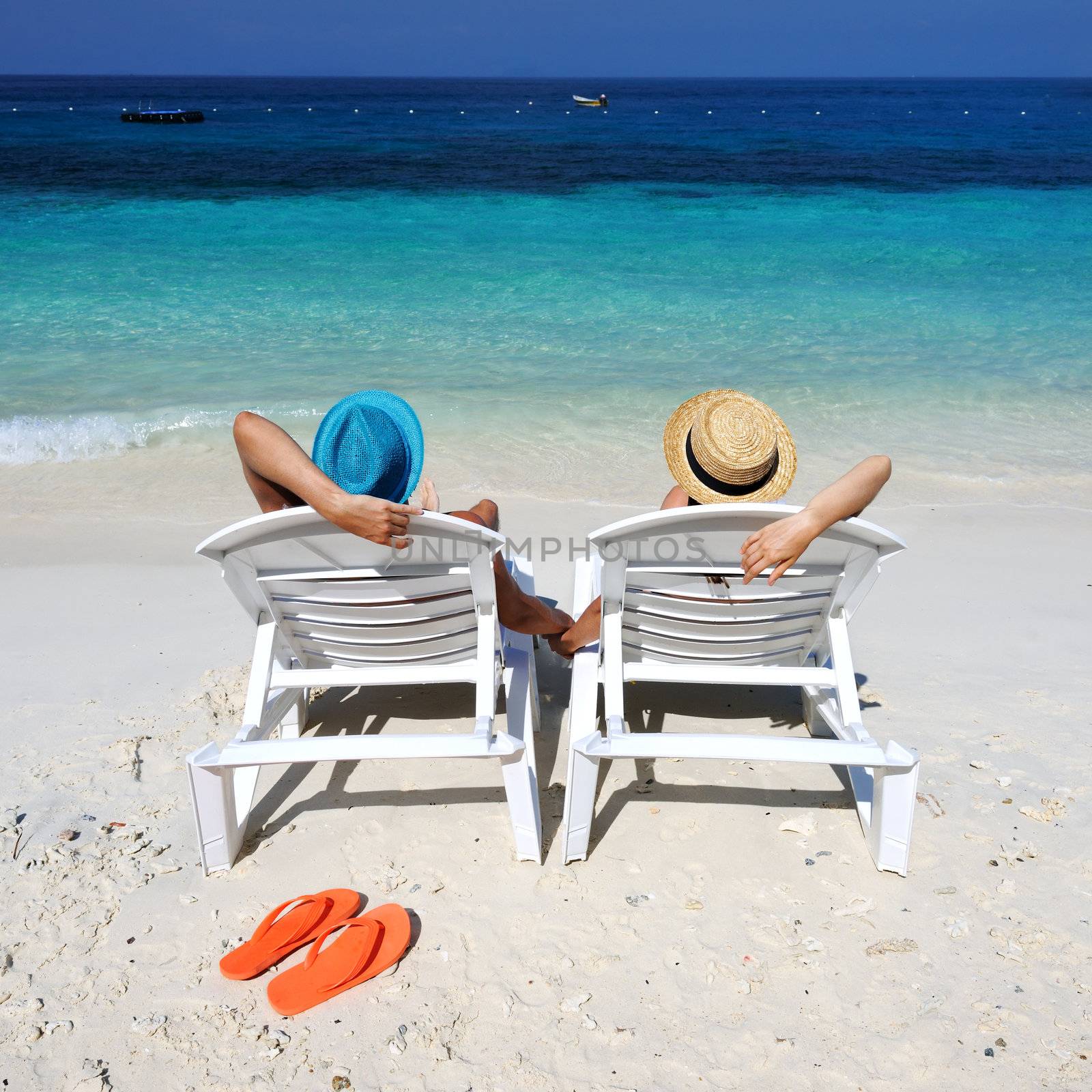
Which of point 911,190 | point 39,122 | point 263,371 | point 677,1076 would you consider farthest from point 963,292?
point 39,122

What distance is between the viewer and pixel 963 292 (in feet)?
42.8

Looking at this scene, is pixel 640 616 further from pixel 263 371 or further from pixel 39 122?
pixel 39 122

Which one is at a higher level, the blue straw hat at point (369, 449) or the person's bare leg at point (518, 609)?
the blue straw hat at point (369, 449)

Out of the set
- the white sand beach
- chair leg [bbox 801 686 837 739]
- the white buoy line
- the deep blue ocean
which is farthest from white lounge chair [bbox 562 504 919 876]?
the white buoy line

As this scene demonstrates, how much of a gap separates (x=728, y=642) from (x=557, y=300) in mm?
9934

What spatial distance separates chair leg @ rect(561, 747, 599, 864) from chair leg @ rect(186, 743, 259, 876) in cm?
98

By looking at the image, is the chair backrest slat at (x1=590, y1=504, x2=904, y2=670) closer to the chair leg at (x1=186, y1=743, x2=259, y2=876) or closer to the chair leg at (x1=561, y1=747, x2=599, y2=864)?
→ the chair leg at (x1=561, y1=747, x2=599, y2=864)

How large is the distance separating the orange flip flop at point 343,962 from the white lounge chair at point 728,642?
1.86ft

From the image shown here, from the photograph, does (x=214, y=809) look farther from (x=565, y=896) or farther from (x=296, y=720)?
(x=565, y=896)


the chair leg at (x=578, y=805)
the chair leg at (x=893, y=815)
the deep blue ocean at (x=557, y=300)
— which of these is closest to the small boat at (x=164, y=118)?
the deep blue ocean at (x=557, y=300)

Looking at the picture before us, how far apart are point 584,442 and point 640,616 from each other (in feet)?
15.7

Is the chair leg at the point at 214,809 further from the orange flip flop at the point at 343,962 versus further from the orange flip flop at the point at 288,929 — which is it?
the orange flip flop at the point at 343,962

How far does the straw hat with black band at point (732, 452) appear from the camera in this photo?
297 cm

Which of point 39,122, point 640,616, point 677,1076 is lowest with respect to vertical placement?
point 677,1076
